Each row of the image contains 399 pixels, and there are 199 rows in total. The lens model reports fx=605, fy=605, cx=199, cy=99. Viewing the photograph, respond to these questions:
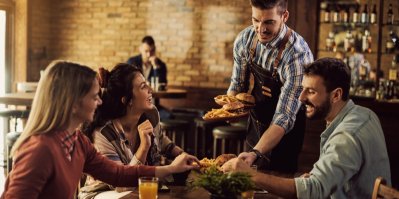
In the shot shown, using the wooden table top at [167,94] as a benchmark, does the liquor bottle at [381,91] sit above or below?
above

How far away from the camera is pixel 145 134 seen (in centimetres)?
294

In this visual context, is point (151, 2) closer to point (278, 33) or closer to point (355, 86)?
point (355, 86)

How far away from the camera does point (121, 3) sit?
8961 millimetres

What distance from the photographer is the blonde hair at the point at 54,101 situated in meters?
2.15

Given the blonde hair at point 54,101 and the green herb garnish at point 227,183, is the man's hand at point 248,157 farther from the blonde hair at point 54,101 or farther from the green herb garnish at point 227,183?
the blonde hair at point 54,101

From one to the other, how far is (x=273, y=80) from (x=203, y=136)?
13.9 feet

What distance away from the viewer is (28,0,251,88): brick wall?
8.28 meters

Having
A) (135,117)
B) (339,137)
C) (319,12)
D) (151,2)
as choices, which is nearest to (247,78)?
(135,117)

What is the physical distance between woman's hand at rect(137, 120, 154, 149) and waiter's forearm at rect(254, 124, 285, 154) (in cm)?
54

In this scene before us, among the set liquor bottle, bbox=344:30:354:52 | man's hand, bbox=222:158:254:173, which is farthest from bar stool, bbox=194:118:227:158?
man's hand, bbox=222:158:254:173

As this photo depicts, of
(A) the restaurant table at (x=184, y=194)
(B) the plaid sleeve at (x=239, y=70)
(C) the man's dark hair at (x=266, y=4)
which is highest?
(C) the man's dark hair at (x=266, y=4)

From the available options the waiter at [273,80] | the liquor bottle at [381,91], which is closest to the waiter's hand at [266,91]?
the waiter at [273,80]

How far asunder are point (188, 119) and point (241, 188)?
6.21m

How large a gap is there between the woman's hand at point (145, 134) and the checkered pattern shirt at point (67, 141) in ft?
1.91
